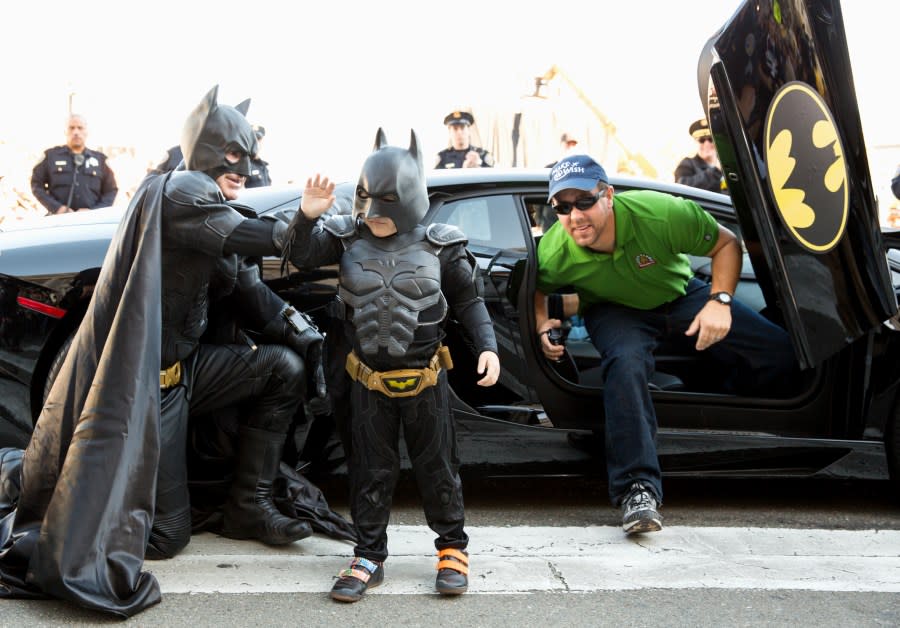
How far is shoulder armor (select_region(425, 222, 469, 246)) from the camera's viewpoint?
2.93 m

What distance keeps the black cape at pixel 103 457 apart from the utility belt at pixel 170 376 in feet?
0.89

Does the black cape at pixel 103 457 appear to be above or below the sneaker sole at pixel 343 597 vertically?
above

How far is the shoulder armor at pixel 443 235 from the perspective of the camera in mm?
2926

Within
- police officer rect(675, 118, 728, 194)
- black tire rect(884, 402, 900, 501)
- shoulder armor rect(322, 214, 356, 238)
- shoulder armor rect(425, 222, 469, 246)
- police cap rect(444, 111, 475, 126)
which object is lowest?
black tire rect(884, 402, 900, 501)

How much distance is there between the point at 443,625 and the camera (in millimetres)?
2670

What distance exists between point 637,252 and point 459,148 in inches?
193

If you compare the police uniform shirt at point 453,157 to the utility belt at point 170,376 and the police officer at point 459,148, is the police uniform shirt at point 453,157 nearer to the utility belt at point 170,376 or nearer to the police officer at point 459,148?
A: the police officer at point 459,148

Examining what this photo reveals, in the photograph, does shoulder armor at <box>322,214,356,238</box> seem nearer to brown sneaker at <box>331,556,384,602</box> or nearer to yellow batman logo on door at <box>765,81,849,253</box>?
brown sneaker at <box>331,556,384,602</box>

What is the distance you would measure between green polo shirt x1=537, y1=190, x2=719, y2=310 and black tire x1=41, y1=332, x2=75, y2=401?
1.63 metres

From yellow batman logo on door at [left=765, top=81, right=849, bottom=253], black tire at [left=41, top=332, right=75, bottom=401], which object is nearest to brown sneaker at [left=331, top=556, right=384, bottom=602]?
black tire at [left=41, top=332, right=75, bottom=401]

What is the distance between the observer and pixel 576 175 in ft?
11.8

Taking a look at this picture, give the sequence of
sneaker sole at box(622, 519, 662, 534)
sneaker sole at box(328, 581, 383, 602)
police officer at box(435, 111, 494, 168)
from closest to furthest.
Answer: sneaker sole at box(328, 581, 383, 602), sneaker sole at box(622, 519, 662, 534), police officer at box(435, 111, 494, 168)

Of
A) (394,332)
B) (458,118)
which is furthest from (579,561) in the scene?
(458,118)

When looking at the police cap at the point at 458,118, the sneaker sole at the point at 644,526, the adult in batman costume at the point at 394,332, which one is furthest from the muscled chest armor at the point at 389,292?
the police cap at the point at 458,118
